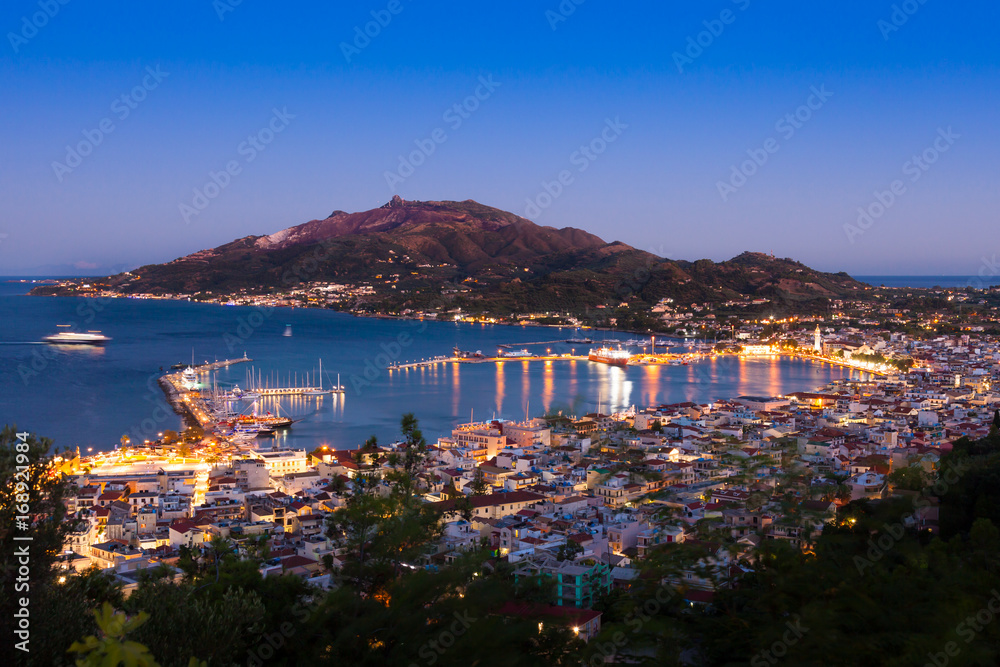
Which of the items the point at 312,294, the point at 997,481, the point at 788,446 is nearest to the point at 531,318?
the point at 312,294

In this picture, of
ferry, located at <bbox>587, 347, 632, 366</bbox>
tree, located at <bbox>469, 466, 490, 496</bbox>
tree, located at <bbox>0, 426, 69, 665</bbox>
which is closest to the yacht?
tree, located at <bbox>469, 466, 490, 496</bbox>

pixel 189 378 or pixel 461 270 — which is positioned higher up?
pixel 461 270

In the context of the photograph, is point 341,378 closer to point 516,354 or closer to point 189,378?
point 189,378

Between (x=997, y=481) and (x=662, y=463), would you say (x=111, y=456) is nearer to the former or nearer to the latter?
(x=662, y=463)

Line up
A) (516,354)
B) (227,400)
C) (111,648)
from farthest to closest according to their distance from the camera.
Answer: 1. (516,354)
2. (227,400)
3. (111,648)

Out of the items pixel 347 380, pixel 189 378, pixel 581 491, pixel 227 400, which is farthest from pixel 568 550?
pixel 189 378

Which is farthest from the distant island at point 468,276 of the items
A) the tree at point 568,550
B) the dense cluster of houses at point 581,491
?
the tree at point 568,550
